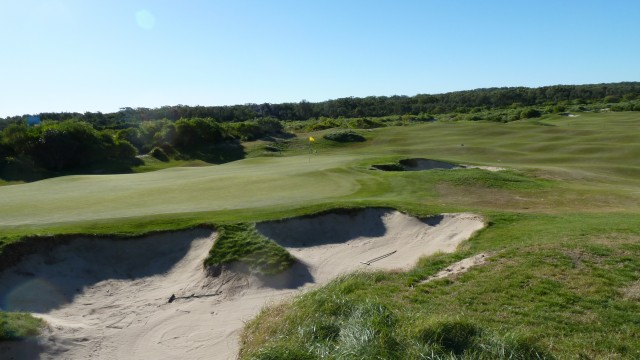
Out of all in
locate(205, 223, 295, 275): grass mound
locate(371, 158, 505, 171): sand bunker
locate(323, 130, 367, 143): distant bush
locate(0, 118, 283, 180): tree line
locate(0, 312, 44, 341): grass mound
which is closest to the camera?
locate(0, 312, 44, 341): grass mound

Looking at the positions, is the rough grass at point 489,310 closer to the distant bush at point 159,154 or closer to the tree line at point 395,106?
the distant bush at point 159,154

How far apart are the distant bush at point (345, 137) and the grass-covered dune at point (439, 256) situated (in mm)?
26899

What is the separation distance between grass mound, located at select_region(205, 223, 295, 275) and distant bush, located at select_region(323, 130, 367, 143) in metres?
45.4

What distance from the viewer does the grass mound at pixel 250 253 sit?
520 inches

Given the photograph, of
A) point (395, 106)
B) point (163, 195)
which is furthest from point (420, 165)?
point (395, 106)

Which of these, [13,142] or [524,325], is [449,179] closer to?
[524,325]

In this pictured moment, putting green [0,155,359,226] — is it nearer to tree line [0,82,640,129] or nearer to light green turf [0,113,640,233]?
light green turf [0,113,640,233]

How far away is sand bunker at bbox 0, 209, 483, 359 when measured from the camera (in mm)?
10203

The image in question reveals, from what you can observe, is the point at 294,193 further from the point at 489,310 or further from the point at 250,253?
the point at 489,310

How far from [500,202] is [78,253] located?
14809mm

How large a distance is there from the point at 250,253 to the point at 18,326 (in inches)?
216

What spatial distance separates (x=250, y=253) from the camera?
1355 centimetres

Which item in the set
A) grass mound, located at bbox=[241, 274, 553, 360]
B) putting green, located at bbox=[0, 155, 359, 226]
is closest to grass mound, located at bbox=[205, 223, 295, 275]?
putting green, located at bbox=[0, 155, 359, 226]

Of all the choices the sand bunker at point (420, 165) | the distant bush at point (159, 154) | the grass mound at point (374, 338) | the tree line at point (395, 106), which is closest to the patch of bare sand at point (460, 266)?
the grass mound at point (374, 338)
